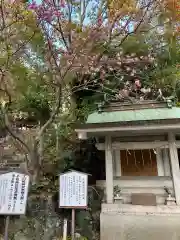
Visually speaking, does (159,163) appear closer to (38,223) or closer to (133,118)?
(133,118)

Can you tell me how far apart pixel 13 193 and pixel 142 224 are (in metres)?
3.02

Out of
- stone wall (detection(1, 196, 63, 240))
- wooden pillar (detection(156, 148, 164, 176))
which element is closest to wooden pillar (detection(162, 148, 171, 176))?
wooden pillar (detection(156, 148, 164, 176))

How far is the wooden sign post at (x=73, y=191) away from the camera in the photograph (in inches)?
198

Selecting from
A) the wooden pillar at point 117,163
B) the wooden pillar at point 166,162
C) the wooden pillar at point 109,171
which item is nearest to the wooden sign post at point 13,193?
the wooden pillar at point 109,171

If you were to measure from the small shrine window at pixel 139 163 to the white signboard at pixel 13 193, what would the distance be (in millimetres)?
2681

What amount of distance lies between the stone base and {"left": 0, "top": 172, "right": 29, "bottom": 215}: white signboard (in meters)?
1.96

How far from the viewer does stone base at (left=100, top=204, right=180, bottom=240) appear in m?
5.14

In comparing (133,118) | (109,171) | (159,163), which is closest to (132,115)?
(133,118)

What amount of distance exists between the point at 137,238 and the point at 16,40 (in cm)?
671

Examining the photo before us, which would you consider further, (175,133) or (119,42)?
(119,42)

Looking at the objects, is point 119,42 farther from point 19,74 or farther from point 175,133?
point 175,133

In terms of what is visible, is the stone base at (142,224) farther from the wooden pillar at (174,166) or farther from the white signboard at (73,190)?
the white signboard at (73,190)

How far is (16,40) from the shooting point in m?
7.35

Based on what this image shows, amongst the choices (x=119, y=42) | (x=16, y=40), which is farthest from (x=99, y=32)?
(x=16, y=40)
